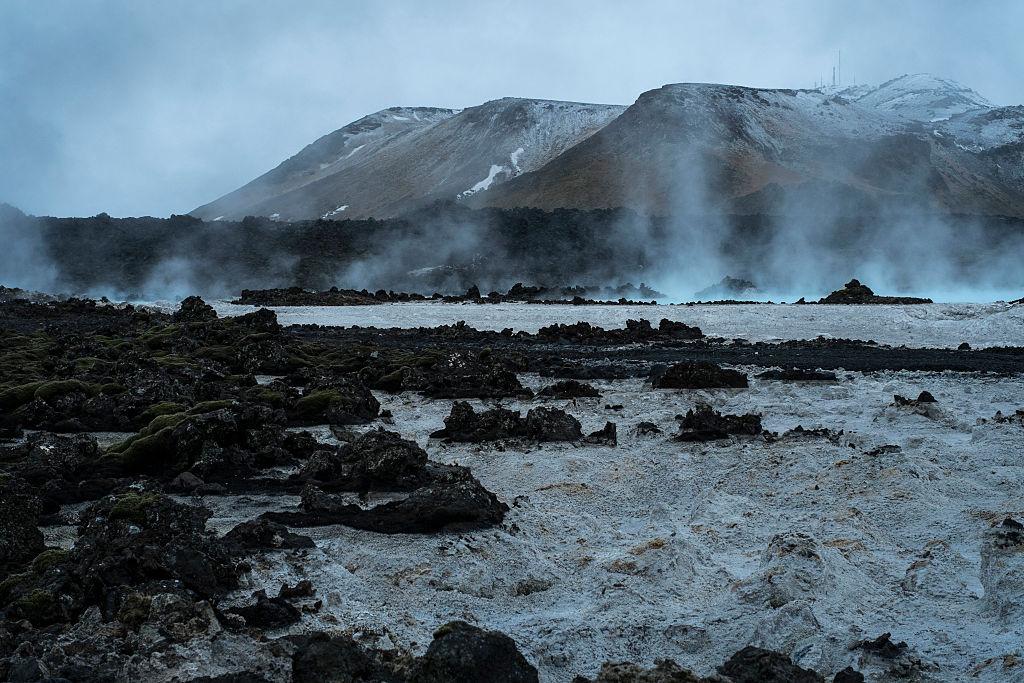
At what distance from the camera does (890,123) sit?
11975 cm

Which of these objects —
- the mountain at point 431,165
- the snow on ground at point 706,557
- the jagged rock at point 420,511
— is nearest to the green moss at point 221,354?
the snow on ground at point 706,557

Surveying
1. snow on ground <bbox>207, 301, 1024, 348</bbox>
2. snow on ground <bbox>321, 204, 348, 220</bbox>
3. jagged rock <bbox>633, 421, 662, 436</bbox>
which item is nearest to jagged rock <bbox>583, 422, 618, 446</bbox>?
jagged rock <bbox>633, 421, 662, 436</bbox>

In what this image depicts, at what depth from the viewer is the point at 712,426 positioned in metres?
12.2

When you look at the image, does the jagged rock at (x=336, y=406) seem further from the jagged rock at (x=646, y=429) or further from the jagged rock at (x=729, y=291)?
the jagged rock at (x=729, y=291)

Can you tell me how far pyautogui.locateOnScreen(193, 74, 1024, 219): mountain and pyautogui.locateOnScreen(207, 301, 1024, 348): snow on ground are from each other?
4658 centimetres

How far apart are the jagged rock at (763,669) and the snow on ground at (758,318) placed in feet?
67.9

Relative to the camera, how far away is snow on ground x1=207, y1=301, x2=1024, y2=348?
85.7 ft

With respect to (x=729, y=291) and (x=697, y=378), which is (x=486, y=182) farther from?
(x=697, y=378)

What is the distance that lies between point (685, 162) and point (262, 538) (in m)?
95.7

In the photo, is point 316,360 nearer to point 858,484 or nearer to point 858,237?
point 858,484

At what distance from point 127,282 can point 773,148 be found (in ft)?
242

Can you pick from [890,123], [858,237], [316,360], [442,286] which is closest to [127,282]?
[442,286]

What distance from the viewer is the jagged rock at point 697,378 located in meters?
16.4

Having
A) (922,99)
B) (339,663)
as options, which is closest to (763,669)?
(339,663)
